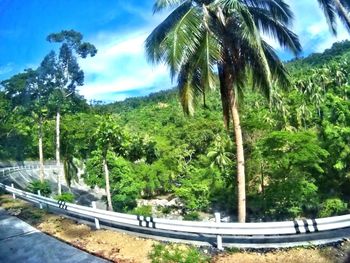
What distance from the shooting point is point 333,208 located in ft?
109

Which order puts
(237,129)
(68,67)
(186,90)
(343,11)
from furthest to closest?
(68,67) < (343,11) < (186,90) < (237,129)

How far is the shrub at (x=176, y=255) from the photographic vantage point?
8533 mm

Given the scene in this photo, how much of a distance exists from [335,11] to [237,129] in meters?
6.71

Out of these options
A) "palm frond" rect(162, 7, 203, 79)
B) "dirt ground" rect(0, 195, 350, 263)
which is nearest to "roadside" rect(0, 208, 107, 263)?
"dirt ground" rect(0, 195, 350, 263)

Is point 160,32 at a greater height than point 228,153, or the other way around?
point 160,32

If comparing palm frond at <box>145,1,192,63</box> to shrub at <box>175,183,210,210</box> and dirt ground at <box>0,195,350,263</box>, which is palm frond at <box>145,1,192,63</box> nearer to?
dirt ground at <box>0,195,350,263</box>

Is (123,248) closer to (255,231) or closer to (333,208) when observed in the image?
(255,231)

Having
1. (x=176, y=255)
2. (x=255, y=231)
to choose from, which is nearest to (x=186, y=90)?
(x=255, y=231)

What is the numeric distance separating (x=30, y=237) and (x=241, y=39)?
892cm

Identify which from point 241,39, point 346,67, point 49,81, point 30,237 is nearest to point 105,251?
point 30,237

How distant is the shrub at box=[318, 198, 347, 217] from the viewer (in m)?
32.8

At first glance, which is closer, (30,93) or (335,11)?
(335,11)

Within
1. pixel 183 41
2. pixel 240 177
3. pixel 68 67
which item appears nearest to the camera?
pixel 183 41

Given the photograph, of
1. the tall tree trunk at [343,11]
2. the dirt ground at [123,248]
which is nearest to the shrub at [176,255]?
the dirt ground at [123,248]
